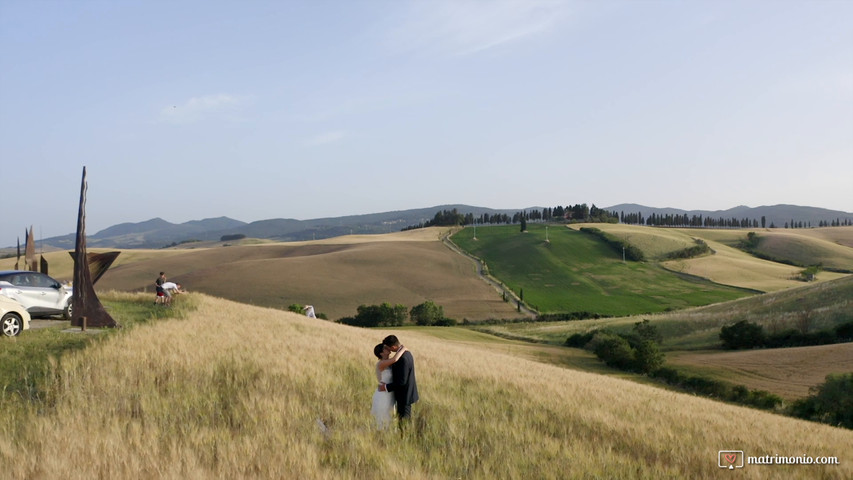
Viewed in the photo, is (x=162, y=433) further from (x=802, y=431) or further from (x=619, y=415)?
(x=802, y=431)

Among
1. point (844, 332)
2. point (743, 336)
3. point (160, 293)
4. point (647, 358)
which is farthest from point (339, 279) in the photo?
point (844, 332)

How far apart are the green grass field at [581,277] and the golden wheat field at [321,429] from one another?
6783cm

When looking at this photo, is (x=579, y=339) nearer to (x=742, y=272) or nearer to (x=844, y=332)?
(x=844, y=332)

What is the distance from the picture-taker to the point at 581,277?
101 metres

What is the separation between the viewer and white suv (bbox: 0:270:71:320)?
59.9 feet

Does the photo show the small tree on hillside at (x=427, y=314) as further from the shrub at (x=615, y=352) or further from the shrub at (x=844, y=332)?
the shrub at (x=844, y=332)

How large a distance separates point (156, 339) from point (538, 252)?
358 feet

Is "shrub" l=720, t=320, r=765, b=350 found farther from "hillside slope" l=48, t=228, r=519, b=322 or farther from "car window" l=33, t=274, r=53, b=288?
"car window" l=33, t=274, r=53, b=288

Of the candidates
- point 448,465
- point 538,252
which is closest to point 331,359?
point 448,465

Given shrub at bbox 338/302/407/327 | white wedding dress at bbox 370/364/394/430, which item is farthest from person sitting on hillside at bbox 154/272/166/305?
shrub at bbox 338/302/407/327

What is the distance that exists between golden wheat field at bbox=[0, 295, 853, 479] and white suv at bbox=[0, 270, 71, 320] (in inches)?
293

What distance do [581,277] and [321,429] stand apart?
3858 inches

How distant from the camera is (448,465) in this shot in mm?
6918

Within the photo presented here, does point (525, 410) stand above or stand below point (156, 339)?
below
